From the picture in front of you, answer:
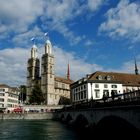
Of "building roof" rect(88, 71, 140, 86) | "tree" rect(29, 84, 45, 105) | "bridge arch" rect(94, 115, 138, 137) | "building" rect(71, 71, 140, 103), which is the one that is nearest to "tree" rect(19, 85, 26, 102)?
"tree" rect(29, 84, 45, 105)

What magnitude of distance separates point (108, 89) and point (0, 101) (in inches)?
2434

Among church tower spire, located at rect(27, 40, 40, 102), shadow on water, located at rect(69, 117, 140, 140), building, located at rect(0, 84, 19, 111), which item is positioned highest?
church tower spire, located at rect(27, 40, 40, 102)

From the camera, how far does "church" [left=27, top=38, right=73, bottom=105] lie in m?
146

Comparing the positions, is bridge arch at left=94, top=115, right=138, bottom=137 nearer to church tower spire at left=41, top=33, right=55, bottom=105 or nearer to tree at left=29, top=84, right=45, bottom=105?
tree at left=29, top=84, right=45, bottom=105

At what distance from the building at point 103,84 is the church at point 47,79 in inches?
1764

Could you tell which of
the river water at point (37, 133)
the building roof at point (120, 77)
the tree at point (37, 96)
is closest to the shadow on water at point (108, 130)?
the river water at point (37, 133)

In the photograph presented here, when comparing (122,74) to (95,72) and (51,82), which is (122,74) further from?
(51,82)

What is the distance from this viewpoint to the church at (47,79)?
477 ft

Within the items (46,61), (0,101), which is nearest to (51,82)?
(46,61)

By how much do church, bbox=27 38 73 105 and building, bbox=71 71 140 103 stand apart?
147ft

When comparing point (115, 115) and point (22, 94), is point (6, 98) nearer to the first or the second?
point (22, 94)

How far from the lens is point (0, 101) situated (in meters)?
136

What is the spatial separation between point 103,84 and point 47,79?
56830 mm

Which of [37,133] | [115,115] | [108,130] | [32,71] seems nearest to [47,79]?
[32,71]
